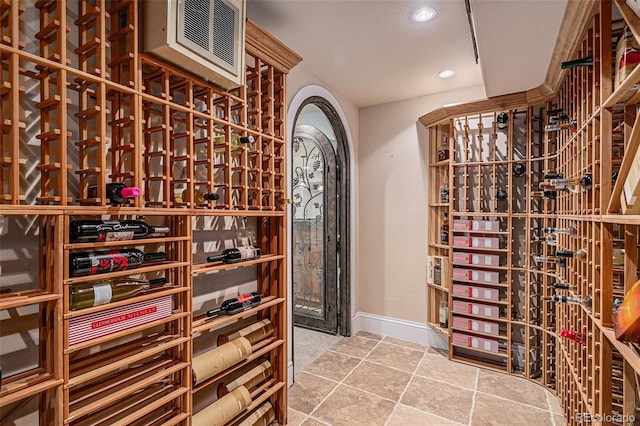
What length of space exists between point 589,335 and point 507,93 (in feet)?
6.36

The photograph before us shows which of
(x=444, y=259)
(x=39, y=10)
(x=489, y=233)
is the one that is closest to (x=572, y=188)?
(x=489, y=233)

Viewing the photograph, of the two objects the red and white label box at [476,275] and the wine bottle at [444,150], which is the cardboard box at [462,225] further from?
the wine bottle at [444,150]

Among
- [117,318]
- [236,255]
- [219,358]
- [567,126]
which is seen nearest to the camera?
[117,318]

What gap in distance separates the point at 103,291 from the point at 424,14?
2228mm

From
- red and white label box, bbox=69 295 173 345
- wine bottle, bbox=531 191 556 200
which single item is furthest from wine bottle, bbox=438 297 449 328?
red and white label box, bbox=69 295 173 345

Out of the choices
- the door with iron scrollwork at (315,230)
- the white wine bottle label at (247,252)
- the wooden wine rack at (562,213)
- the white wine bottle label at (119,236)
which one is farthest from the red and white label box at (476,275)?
the white wine bottle label at (119,236)

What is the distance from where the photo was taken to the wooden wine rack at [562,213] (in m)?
1.31

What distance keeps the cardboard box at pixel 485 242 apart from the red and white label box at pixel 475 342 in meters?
0.83

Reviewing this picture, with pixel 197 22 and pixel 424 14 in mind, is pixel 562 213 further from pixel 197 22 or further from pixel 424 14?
pixel 197 22

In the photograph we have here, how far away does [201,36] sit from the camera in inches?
55.8

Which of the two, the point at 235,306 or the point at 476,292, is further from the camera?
the point at 476,292

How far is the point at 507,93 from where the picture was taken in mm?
2625

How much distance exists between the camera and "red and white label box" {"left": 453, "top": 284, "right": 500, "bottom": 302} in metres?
2.79

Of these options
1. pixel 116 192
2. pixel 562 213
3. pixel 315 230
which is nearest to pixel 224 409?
pixel 116 192
